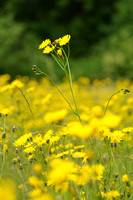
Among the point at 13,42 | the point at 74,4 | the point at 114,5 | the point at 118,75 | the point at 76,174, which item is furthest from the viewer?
the point at 74,4

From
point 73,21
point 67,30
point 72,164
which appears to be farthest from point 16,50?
point 72,164

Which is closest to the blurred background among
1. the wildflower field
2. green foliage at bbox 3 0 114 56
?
green foliage at bbox 3 0 114 56

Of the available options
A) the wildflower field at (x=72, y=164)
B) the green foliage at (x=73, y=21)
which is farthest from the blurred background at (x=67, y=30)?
the wildflower field at (x=72, y=164)

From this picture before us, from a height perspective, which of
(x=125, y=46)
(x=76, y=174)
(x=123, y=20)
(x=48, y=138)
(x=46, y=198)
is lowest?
(x=46, y=198)

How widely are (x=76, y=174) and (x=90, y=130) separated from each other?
332 mm

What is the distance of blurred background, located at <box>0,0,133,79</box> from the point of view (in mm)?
12039

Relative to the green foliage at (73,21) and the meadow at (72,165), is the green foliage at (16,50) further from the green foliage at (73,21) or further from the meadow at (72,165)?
the meadow at (72,165)

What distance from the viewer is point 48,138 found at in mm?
1402

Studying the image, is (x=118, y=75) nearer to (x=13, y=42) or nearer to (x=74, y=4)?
(x=13, y=42)

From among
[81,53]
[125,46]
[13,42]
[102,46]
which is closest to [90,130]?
[125,46]

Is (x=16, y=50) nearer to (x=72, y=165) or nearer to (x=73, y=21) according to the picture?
(x=73, y=21)

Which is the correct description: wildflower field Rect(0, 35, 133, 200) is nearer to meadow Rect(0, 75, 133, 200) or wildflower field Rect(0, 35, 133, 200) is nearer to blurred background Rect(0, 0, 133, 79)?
meadow Rect(0, 75, 133, 200)

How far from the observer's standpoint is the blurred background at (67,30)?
1204 cm

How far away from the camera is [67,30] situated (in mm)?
16234
